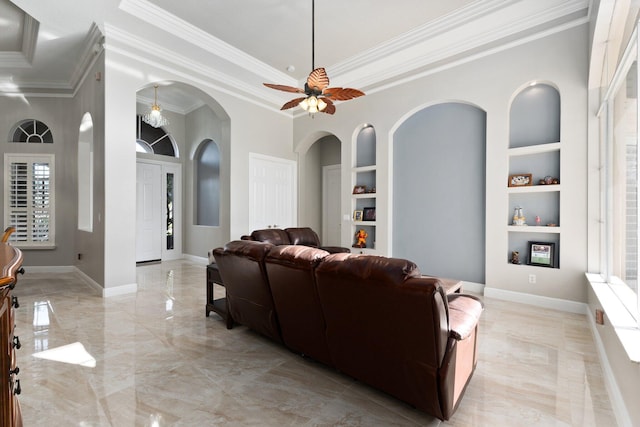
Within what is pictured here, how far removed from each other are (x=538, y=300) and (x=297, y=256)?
134 inches

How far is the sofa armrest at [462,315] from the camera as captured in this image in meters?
1.60

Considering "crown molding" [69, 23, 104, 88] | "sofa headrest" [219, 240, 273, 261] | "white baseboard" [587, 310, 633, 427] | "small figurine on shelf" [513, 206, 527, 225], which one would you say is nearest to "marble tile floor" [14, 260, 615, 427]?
"white baseboard" [587, 310, 633, 427]

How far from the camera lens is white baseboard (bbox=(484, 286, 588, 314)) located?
139 inches

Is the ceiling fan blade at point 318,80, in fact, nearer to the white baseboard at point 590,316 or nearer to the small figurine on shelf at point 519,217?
the small figurine on shelf at point 519,217

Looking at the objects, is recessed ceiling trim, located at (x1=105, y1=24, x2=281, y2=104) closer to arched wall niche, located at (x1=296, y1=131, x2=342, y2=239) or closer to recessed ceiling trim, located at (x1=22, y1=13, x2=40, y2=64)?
recessed ceiling trim, located at (x1=22, y1=13, x2=40, y2=64)

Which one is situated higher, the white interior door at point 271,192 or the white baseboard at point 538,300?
the white interior door at point 271,192

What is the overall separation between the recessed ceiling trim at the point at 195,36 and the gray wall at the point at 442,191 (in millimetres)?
2571

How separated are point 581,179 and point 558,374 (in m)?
2.35

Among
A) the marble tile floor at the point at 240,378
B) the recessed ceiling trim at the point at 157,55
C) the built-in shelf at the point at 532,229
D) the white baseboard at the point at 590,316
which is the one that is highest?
the recessed ceiling trim at the point at 157,55

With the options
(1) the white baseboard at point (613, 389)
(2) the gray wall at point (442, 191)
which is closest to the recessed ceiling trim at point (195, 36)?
(2) the gray wall at point (442, 191)

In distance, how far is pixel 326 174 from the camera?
24.6ft

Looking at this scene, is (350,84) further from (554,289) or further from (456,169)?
(554,289)

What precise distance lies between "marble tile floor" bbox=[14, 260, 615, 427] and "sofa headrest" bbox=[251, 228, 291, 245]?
1388 millimetres

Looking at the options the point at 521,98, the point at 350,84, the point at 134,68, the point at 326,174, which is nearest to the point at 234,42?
the point at 134,68
